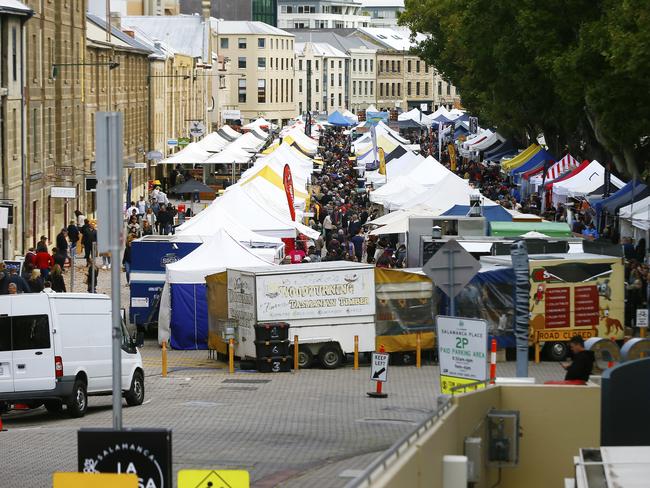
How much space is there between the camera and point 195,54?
11119 centimetres

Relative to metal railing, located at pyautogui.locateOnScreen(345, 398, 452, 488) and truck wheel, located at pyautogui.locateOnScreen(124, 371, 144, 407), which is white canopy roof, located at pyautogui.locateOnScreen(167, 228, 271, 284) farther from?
metal railing, located at pyautogui.locateOnScreen(345, 398, 452, 488)

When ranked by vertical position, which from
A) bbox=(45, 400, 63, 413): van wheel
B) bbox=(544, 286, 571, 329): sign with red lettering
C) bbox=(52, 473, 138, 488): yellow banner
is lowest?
bbox=(45, 400, 63, 413): van wheel

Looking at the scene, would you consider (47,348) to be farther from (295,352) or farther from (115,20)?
(115,20)

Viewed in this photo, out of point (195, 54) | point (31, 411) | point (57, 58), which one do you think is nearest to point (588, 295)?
point (31, 411)

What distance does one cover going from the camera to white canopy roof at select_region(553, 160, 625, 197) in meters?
44.8

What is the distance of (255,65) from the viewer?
177 meters

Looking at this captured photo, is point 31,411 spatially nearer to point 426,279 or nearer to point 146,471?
point 426,279

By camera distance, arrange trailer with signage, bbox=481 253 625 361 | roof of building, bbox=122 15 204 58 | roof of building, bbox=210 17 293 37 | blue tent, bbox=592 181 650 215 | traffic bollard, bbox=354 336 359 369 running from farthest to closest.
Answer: roof of building, bbox=210 17 293 37 → roof of building, bbox=122 15 204 58 → blue tent, bbox=592 181 650 215 → trailer with signage, bbox=481 253 625 361 → traffic bollard, bbox=354 336 359 369

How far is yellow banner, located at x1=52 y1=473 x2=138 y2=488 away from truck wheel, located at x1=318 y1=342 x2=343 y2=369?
1710 cm

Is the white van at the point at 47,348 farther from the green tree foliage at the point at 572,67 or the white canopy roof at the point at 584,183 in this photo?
the white canopy roof at the point at 584,183

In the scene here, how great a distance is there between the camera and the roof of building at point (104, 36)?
212 ft

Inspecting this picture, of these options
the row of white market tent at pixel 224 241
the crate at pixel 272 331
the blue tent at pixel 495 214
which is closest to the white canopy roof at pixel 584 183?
the blue tent at pixel 495 214

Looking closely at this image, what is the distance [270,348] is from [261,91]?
506 ft

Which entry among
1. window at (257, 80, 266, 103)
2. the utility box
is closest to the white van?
the utility box
